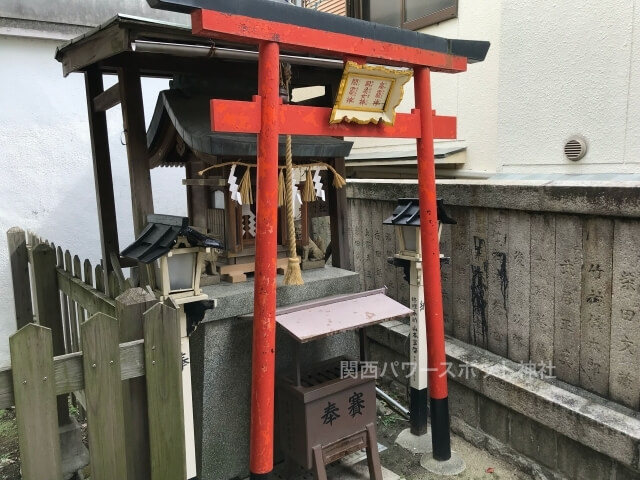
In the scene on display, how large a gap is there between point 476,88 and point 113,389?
20.0ft

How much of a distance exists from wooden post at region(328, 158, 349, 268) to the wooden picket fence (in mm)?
2770

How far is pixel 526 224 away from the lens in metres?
4.27

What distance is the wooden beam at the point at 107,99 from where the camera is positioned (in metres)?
4.05

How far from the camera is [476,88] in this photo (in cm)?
686

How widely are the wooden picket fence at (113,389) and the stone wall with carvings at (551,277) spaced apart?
3023 millimetres

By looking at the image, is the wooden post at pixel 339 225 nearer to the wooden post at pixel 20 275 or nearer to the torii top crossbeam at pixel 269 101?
the torii top crossbeam at pixel 269 101

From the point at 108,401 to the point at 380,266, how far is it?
405 centimetres

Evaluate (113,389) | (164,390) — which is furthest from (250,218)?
(113,389)

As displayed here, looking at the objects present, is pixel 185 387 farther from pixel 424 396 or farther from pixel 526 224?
pixel 526 224

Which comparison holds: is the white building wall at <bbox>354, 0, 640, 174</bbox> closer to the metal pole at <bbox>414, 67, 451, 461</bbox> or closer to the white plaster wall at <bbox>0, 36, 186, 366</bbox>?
the metal pole at <bbox>414, 67, 451, 461</bbox>

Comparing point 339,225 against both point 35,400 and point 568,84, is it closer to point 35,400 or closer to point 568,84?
point 568,84

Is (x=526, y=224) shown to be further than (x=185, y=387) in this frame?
Yes

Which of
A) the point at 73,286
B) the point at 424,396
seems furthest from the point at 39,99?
the point at 424,396

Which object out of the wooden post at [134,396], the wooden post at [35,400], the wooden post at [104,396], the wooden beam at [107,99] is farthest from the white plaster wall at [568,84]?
the wooden post at [35,400]
